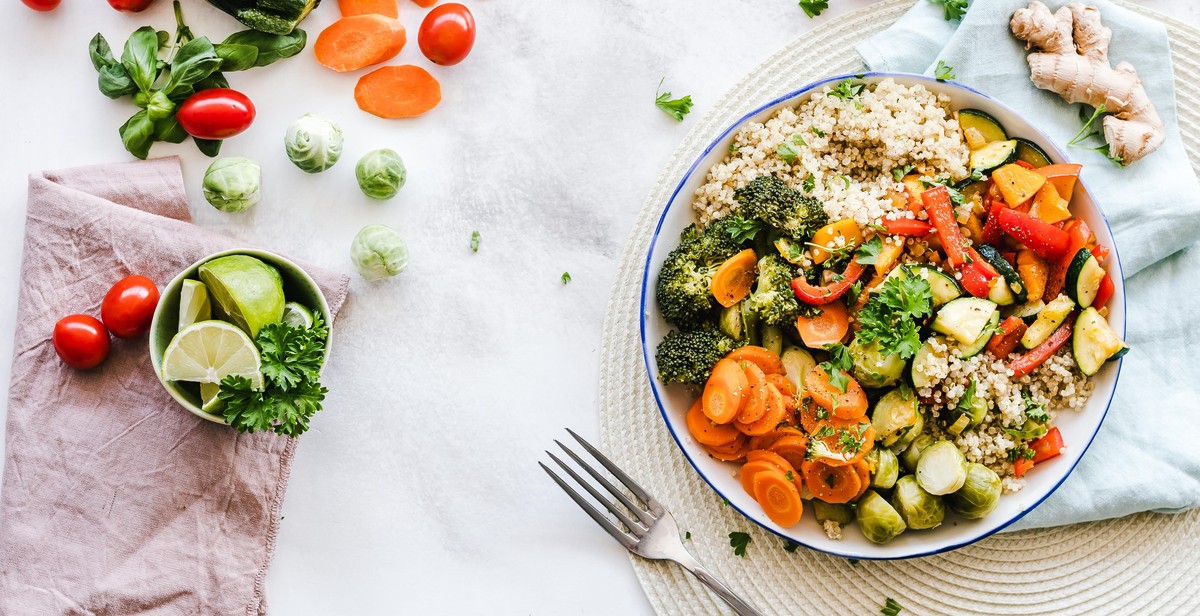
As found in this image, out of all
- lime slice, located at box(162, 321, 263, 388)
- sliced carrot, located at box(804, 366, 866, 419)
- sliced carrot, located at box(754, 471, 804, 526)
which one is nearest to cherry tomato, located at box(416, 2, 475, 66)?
lime slice, located at box(162, 321, 263, 388)

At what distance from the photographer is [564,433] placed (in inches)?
130

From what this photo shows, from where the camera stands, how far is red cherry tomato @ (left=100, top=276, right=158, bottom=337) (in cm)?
301

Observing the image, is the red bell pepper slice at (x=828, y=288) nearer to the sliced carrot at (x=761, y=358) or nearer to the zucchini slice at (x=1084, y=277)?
the sliced carrot at (x=761, y=358)

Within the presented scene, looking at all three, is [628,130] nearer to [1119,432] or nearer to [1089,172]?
[1089,172]

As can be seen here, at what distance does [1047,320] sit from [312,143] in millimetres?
2645

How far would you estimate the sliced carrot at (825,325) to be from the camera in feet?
9.09

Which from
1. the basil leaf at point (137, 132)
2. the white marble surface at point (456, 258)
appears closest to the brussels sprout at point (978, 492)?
the white marble surface at point (456, 258)

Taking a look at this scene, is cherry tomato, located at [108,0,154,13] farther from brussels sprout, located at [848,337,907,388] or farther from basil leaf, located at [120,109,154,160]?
brussels sprout, located at [848,337,907,388]

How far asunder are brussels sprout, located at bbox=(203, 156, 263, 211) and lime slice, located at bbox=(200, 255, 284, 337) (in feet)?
1.13

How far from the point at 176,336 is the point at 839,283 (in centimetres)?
218

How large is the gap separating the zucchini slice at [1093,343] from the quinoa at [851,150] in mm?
609

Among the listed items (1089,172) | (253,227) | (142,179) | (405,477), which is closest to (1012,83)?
(1089,172)

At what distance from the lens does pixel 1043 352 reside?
2746 mm

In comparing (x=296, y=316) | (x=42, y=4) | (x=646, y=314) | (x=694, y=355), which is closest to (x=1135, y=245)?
(x=694, y=355)
